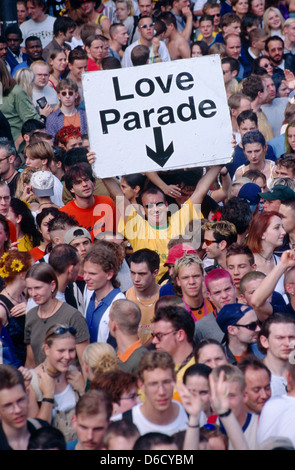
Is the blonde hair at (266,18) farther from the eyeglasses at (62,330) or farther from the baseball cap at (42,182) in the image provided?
the eyeglasses at (62,330)

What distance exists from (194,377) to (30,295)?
1.65m

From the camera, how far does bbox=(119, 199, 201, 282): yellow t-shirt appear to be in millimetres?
8391

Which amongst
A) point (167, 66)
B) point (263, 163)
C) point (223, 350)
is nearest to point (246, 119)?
point (263, 163)

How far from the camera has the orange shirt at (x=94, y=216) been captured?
8.75m

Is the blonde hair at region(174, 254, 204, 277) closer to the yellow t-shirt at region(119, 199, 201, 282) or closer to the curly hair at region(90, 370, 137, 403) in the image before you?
the yellow t-shirt at region(119, 199, 201, 282)

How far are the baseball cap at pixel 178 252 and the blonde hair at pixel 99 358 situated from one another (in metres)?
1.67

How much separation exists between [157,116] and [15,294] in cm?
201

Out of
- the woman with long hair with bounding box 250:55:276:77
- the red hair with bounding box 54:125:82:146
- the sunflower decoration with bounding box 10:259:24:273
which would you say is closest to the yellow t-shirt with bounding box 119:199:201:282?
the sunflower decoration with bounding box 10:259:24:273

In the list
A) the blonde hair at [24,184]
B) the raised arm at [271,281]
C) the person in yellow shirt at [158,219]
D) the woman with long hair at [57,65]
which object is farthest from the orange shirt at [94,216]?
the woman with long hair at [57,65]

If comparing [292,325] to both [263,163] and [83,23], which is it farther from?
[83,23]

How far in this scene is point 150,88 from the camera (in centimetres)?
806

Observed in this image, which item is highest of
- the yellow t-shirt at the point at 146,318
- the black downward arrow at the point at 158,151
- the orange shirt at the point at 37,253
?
the black downward arrow at the point at 158,151

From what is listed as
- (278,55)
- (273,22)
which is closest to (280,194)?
(278,55)

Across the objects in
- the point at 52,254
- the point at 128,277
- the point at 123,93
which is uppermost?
the point at 123,93
